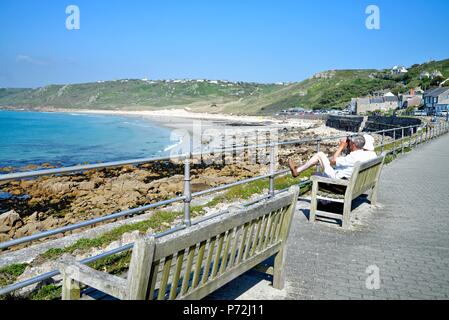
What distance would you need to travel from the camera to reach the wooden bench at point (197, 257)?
2.29 metres

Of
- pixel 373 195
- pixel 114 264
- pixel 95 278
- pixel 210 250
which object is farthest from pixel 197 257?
pixel 373 195

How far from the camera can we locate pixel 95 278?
248 centimetres

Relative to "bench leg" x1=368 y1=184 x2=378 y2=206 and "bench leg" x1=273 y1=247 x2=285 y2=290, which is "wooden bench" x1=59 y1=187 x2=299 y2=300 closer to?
"bench leg" x1=273 y1=247 x2=285 y2=290

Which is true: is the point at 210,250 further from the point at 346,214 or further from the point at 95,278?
the point at 346,214

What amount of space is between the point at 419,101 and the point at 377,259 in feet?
291

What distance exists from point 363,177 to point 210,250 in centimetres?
437

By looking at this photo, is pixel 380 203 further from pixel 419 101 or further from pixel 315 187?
pixel 419 101

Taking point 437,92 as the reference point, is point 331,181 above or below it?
below

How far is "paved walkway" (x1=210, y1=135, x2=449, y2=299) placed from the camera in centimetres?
395

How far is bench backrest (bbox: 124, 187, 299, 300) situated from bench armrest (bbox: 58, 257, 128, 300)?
0.38 feet

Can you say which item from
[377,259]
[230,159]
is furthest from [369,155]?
[230,159]

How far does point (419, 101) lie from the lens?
83.5 metres

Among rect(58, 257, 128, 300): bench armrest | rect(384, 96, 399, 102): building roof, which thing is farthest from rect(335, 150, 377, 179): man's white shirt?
rect(384, 96, 399, 102): building roof

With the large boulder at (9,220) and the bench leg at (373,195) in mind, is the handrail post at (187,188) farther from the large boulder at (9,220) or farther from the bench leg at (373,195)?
the large boulder at (9,220)
